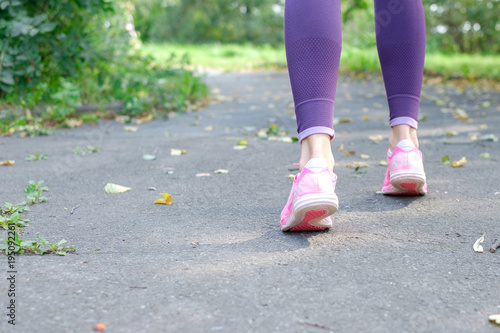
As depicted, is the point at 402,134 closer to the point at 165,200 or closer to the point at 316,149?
the point at 316,149

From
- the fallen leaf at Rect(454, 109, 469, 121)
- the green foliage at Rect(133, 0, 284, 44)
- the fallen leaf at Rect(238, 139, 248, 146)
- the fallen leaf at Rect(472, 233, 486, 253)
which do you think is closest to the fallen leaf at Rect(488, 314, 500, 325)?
the fallen leaf at Rect(472, 233, 486, 253)

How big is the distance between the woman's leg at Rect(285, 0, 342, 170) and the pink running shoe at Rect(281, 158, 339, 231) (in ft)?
0.18

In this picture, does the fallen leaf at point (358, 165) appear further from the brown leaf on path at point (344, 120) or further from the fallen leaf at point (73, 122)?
the fallen leaf at point (73, 122)

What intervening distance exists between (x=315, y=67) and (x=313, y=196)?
16.3 inches

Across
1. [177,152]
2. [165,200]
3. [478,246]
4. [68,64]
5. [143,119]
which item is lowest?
[143,119]

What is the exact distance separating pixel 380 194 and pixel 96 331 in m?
1.45

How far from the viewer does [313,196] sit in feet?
5.09

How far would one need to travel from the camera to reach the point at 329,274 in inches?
54.2

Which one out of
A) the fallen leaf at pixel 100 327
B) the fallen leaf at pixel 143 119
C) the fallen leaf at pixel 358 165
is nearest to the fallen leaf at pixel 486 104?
the fallen leaf at pixel 358 165

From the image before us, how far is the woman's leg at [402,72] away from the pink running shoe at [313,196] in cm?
50

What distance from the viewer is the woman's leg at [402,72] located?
78.7 inches

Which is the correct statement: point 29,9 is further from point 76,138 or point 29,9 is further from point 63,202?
point 63,202

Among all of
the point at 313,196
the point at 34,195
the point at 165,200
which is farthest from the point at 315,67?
the point at 34,195

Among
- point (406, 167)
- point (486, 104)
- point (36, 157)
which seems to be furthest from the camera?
point (486, 104)
